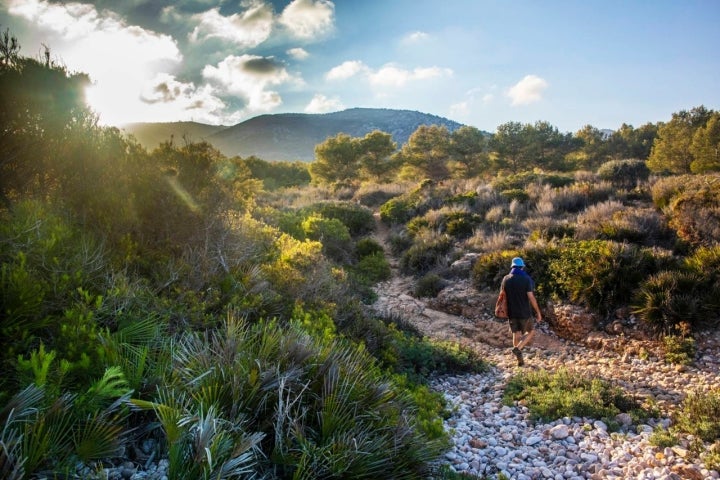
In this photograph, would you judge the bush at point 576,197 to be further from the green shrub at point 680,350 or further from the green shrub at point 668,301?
the green shrub at point 680,350

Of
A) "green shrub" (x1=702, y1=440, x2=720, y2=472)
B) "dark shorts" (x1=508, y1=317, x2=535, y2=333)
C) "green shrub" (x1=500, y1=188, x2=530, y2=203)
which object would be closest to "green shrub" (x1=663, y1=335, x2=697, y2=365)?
"dark shorts" (x1=508, y1=317, x2=535, y2=333)

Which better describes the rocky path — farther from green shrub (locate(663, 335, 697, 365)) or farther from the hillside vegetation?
the hillside vegetation

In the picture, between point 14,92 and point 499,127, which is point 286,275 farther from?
point 499,127

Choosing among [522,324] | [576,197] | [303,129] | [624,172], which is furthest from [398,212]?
[303,129]

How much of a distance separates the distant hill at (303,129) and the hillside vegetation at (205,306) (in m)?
124

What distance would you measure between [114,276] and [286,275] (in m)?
2.55

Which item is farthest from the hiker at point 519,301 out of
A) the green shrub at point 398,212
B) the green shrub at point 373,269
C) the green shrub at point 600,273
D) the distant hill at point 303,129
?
the distant hill at point 303,129

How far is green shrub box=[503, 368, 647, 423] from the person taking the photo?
476 centimetres

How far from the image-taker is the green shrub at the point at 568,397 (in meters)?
4.76

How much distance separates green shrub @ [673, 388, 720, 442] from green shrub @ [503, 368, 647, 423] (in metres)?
0.40

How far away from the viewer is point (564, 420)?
464 cm

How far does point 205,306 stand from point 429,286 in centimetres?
763

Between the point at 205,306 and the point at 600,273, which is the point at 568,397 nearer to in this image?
the point at 600,273

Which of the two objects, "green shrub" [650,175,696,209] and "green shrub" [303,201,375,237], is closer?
"green shrub" [650,175,696,209]
